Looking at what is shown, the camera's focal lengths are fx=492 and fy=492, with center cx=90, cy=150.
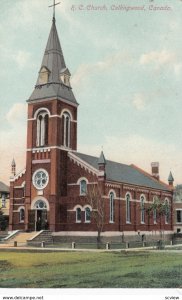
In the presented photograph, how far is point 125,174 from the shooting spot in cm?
4341

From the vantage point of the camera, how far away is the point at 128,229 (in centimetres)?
3991

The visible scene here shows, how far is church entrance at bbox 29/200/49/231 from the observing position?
36750 millimetres

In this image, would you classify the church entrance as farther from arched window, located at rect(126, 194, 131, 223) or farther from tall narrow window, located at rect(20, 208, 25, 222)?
arched window, located at rect(126, 194, 131, 223)

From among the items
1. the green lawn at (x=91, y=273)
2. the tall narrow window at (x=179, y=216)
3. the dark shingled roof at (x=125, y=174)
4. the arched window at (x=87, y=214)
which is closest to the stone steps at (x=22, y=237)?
the arched window at (x=87, y=214)

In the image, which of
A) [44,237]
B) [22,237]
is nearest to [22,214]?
[22,237]

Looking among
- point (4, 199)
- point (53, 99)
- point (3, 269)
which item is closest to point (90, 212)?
point (53, 99)

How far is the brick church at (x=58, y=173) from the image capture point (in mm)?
36062

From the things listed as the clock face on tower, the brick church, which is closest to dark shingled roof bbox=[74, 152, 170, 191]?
the brick church

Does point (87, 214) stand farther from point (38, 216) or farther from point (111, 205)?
point (38, 216)

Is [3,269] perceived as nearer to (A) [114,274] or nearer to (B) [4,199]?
(A) [114,274]

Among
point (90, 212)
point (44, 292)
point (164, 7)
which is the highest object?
point (164, 7)

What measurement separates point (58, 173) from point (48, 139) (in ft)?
8.64

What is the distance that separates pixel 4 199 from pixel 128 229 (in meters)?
14.2

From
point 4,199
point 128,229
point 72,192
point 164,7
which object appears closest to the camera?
point 164,7
